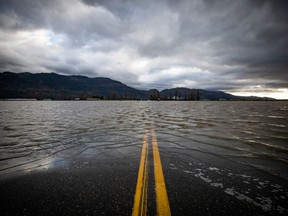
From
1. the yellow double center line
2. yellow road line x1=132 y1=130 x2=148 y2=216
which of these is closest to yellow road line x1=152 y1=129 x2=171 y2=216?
the yellow double center line

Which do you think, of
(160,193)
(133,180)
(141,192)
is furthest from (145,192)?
(133,180)

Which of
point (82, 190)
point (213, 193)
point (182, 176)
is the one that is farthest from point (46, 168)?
point (213, 193)

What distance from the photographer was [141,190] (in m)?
3.21

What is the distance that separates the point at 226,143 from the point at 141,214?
5775 mm

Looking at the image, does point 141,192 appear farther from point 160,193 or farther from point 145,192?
point 160,193

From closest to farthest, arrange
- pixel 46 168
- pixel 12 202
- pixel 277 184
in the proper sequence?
pixel 12 202 → pixel 277 184 → pixel 46 168

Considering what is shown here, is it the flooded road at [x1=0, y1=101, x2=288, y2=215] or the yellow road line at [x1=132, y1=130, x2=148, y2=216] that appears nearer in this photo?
the yellow road line at [x1=132, y1=130, x2=148, y2=216]

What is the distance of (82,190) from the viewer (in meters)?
3.29

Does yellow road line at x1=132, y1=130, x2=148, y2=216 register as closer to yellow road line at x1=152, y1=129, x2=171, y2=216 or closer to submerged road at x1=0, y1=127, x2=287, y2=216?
submerged road at x1=0, y1=127, x2=287, y2=216

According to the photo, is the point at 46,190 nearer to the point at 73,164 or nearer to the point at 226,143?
the point at 73,164

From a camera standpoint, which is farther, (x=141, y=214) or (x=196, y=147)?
(x=196, y=147)

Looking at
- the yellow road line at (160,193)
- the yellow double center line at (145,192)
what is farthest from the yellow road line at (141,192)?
the yellow road line at (160,193)

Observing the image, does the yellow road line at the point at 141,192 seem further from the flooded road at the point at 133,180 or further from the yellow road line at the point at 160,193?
the yellow road line at the point at 160,193

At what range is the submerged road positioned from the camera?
2.68 m
